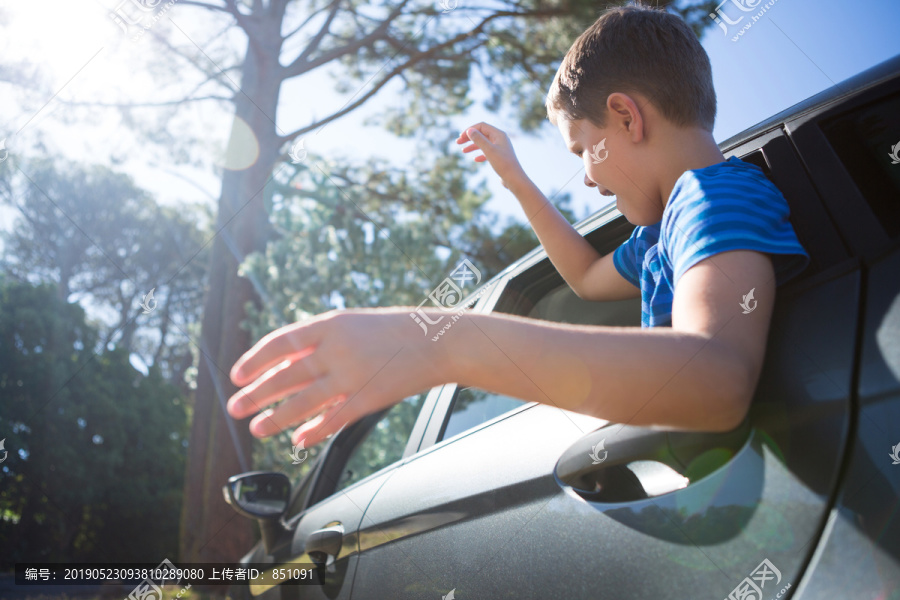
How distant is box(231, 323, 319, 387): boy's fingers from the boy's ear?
0.88 m

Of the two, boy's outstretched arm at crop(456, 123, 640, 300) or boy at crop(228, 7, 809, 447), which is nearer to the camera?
boy at crop(228, 7, 809, 447)

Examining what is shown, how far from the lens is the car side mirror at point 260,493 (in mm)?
2412

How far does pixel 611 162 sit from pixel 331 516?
4.84 ft

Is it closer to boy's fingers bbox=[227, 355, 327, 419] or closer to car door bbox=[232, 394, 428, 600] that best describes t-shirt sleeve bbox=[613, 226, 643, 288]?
car door bbox=[232, 394, 428, 600]

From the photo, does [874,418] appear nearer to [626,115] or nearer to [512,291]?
[626,115]

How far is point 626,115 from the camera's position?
48.3 inches

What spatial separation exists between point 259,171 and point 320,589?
651 cm

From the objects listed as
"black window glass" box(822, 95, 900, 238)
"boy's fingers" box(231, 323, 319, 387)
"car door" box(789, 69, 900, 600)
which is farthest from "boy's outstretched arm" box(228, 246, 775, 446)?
"black window glass" box(822, 95, 900, 238)

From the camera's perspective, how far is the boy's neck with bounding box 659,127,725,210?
1166 millimetres

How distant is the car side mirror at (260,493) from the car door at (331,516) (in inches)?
2.5

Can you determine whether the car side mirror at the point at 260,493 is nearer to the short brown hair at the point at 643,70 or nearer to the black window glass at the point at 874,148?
the short brown hair at the point at 643,70

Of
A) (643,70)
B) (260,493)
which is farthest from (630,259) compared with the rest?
(260,493)

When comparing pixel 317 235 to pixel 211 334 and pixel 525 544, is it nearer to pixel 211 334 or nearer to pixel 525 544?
pixel 211 334

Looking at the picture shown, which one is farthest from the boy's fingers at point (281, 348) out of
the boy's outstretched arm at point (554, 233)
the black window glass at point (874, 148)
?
the boy's outstretched arm at point (554, 233)
